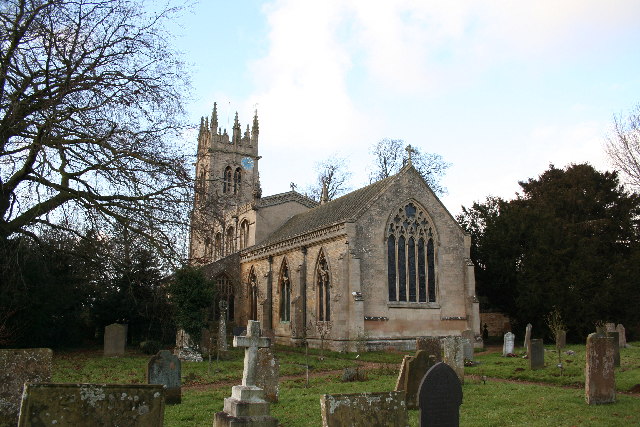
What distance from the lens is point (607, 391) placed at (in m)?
10.8

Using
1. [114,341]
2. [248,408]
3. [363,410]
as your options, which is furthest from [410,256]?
[363,410]

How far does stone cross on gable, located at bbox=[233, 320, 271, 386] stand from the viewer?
313 inches

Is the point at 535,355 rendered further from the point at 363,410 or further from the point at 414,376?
the point at 363,410

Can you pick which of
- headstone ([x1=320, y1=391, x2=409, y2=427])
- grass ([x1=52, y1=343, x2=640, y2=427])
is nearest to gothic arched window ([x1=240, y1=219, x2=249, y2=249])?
grass ([x1=52, y1=343, x2=640, y2=427])

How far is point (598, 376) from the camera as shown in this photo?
10.8 meters

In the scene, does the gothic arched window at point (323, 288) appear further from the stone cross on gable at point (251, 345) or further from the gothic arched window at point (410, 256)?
→ the stone cross on gable at point (251, 345)

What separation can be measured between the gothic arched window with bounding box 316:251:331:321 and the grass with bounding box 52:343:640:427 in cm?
467

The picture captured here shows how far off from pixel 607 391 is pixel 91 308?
80.3 feet

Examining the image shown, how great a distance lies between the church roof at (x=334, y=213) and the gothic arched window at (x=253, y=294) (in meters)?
2.18

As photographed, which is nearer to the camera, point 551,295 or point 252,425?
point 252,425

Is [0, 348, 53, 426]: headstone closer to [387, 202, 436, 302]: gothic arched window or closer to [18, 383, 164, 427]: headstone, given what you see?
[18, 383, 164, 427]: headstone

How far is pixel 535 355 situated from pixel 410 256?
11225 millimetres

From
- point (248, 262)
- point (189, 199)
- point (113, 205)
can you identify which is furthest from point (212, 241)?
point (248, 262)

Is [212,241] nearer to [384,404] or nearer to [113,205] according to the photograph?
[113,205]
